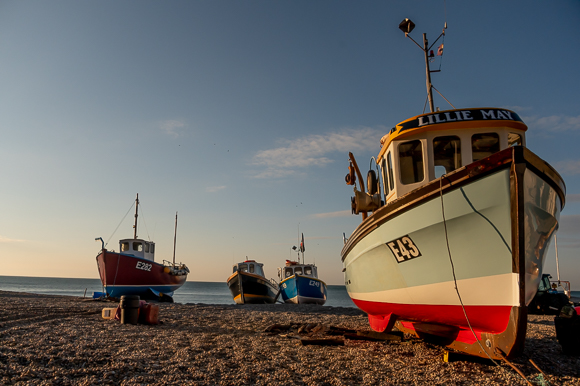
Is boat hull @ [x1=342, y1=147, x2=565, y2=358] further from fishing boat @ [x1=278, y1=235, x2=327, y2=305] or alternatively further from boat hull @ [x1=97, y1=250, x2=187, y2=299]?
boat hull @ [x1=97, y1=250, x2=187, y2=299]

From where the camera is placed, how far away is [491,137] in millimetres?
5957

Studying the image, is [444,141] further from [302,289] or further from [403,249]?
[302,289]

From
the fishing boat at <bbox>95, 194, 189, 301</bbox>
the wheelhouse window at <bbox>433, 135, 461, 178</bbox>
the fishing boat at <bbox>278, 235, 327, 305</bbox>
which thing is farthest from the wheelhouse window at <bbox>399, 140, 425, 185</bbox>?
the fishing boat at <bbox>95, 194, 189, 301</bbox>

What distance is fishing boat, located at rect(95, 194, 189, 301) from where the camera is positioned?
22.7 meters

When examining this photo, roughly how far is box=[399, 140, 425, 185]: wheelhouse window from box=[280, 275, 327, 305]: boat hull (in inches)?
597

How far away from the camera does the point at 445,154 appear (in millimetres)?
6203

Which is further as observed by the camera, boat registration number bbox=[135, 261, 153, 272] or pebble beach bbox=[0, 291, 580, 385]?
boat registration number bbox=[135, 261, 153, 272]

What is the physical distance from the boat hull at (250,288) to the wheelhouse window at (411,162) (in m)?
16.8

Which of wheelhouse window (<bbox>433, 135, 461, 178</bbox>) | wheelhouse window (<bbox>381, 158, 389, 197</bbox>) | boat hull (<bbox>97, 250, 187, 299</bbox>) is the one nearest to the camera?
wheelhouse window (<bbox>433, 135, 461, 178</bbox>)

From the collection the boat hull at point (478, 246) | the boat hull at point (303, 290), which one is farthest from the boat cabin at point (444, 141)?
the boat hull at point (303, 290)

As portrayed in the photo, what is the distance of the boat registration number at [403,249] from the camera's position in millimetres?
5160

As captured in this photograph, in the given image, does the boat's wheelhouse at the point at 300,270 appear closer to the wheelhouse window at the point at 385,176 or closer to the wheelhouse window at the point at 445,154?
the wheelhouse window at the point at 385,176

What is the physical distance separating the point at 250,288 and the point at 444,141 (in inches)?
697

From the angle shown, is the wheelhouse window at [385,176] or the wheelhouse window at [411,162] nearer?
the wheelhouse window at [411,162]
